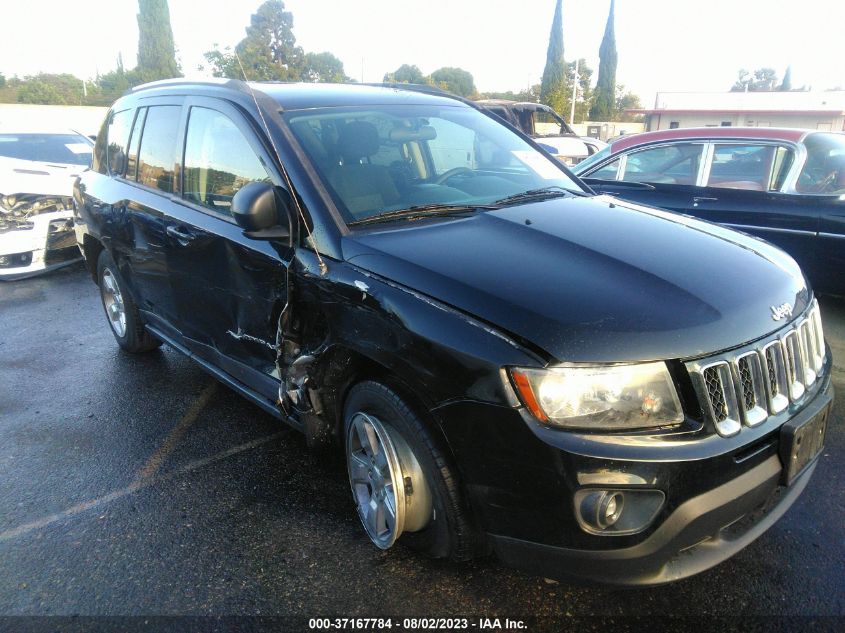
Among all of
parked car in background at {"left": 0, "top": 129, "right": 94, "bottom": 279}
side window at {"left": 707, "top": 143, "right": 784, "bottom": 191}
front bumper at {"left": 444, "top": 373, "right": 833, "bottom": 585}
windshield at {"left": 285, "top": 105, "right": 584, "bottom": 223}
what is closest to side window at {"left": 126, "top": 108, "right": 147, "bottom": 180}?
windshield at {"left": 285, "top": 105, "right": 584, "bottom": 223}

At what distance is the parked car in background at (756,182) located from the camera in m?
4.88

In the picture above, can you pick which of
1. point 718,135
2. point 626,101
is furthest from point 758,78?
point 718,135

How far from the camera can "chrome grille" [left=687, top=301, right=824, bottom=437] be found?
187 centimetres

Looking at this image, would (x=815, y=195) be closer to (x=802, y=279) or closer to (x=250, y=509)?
(x=802, y=279)

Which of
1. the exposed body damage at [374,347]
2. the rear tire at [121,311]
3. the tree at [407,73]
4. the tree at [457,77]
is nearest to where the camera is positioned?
the exposed body damage at [374,347]

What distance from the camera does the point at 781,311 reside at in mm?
2154

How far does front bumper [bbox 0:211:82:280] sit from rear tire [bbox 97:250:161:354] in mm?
2954

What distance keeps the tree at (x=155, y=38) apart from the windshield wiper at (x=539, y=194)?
25.3 m

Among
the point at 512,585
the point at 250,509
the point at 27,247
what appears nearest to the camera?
the point at 512,585

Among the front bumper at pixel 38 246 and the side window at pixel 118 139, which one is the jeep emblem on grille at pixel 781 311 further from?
the front bumper at pixel 38 246

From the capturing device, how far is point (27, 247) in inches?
284

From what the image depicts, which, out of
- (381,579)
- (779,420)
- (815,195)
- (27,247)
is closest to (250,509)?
(381,579)

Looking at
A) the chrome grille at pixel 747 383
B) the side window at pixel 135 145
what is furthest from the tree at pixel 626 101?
the chrome grille at pixel 747 383

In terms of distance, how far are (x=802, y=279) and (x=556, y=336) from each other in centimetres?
130
